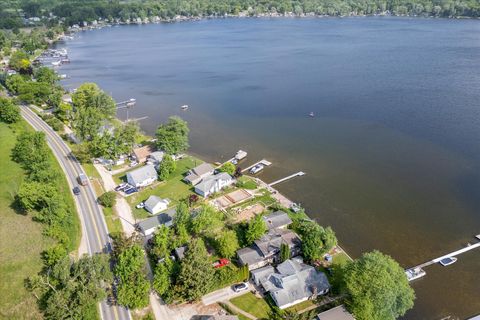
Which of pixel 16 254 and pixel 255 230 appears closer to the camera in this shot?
pixel 16 254

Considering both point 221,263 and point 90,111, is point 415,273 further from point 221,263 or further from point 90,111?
point 90,111

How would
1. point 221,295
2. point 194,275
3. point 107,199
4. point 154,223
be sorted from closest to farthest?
1. point 194,275
2. point 221,295
3. point 154,223
4. point 107,199

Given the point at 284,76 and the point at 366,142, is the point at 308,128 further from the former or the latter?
the point at 284,76

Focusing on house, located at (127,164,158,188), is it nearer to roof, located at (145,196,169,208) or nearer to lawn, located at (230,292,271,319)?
roof, located at (145,196,169,208)

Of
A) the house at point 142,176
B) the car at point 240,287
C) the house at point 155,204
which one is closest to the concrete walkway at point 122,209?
the house at point 155,204

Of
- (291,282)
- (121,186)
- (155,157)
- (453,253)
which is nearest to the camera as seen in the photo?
(291,282)

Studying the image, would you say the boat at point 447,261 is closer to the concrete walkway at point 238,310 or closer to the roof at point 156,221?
the concrete walkway at point 238,310

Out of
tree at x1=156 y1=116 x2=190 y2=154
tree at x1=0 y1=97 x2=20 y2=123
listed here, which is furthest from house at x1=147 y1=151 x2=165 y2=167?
tree at x1=0 y1=97 x2=20 y2=123

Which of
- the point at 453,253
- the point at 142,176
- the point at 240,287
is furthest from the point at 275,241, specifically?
the point at 142,176
